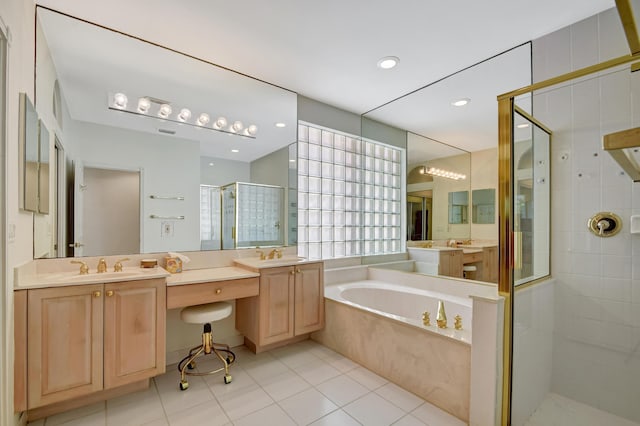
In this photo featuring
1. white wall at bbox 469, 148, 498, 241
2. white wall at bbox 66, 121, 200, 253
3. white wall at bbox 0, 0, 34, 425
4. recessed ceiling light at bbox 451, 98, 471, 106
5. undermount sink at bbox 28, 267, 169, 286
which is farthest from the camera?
recessed ceiling light at bbox 451, 98, 471, 106

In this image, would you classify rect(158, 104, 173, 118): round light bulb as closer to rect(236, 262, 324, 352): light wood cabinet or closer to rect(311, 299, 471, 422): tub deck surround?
rect(236, 262, 324, 352): light wood cabinet

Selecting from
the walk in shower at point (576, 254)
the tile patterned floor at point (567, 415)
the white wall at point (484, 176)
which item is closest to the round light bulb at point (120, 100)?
the walk in shower at point (576, 254)

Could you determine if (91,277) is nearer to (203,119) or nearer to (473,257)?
(203,119)

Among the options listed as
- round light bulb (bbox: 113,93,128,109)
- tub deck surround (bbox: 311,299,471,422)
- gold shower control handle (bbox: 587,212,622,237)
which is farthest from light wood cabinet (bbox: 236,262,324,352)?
gold shower control handle (bbox: 587,212,622,237)

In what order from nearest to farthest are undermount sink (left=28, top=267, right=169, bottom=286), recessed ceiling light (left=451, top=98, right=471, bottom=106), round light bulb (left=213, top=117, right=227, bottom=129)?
undermount sink (left=28, top=267, right=169, bottom=286) → round light bulb (left=213, top=117, right=227, bottom=129) → recessed ceiling light (left=451, top=98, right=471, bottom=106)

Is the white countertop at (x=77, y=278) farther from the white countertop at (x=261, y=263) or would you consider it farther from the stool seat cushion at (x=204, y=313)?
the white countertop at (x=261, y=263)

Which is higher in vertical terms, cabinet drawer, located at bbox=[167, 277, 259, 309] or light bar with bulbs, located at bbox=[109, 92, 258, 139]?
light bar with bulbs, located at bbox=[109, 92, 258, 139]

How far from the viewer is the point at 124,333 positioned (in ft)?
5.96

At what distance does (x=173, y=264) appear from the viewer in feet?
7.59

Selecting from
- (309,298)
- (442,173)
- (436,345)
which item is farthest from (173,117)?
(436,345)

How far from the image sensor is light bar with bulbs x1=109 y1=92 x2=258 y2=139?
7.39ft

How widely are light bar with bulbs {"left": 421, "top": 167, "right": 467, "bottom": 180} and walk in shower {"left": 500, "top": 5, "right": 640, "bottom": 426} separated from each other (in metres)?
0.83

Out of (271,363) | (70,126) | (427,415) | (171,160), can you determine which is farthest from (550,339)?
(70,126)

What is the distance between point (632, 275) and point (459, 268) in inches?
45.8
